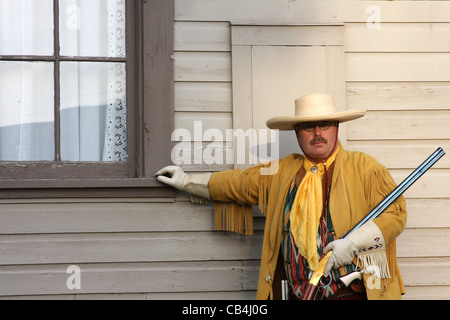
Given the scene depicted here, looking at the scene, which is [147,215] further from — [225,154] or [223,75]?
[223,75]

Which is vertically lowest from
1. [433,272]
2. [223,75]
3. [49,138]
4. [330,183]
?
[433,272]

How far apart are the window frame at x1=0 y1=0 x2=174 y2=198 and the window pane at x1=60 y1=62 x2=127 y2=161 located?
7 cm

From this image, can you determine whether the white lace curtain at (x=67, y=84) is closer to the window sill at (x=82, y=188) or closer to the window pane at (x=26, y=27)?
the window pane at (x=26, y=27)

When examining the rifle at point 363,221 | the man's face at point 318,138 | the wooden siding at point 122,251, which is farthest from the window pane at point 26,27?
the rifle at point 363,221

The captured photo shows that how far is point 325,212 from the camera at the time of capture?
374cm

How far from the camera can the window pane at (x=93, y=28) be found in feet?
14.2

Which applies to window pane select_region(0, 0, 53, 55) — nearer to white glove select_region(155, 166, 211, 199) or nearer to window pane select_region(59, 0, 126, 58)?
window pane select_region(59, 0, 126, 58)

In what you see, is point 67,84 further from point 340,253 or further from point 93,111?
point 340,253

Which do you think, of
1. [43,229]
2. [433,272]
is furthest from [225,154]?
[433,272]

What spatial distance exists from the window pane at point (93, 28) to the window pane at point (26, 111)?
23 cm

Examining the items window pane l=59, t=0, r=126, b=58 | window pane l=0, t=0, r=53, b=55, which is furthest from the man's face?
window pane l=0, t=0, r=53, b=55

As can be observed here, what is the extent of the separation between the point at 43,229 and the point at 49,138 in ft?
1.82

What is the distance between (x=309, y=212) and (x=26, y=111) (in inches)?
72.6

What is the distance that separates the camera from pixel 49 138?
14.1ft
